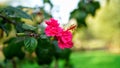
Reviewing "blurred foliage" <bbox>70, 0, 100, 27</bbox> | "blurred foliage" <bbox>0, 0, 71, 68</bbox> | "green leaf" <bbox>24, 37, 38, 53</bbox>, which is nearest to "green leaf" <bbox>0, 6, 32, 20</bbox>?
"blurred foliage" <bbox>0, 0, 71, 68</bbox>

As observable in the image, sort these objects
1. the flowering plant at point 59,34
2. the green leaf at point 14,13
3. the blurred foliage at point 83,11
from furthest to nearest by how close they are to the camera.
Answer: the blurred foliage at point 83,11 < the green leaf at point 14,13 < the flowering plant at point 59,34

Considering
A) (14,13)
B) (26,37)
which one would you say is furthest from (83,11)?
(26,37)

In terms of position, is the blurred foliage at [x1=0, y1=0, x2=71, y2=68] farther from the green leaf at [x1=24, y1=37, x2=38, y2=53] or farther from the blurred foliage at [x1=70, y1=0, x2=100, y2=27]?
the blurred foliage at [x1=70, y1=0, x2=100, y2=27]

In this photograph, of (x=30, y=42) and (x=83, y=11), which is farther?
(x=83, y=11)

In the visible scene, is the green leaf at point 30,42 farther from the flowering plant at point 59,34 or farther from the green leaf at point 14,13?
the green leaf at point 14,13

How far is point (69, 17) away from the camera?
8.72 feet

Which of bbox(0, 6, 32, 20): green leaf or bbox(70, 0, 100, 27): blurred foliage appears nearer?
bbox(0, 6, 32, 20): green leaf

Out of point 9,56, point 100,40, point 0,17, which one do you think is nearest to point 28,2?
point 9,56

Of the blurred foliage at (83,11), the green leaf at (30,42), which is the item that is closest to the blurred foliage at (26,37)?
the green leaf at (30,42)

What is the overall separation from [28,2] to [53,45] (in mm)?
622

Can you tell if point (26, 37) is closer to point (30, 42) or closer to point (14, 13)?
point (30, 42)

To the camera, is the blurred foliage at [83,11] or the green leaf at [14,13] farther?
the blurred foliage at [83,11]

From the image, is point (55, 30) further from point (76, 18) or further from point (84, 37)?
point (84, 37)

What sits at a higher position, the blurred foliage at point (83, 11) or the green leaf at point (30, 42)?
the blurred foliage at point (83, 11)
